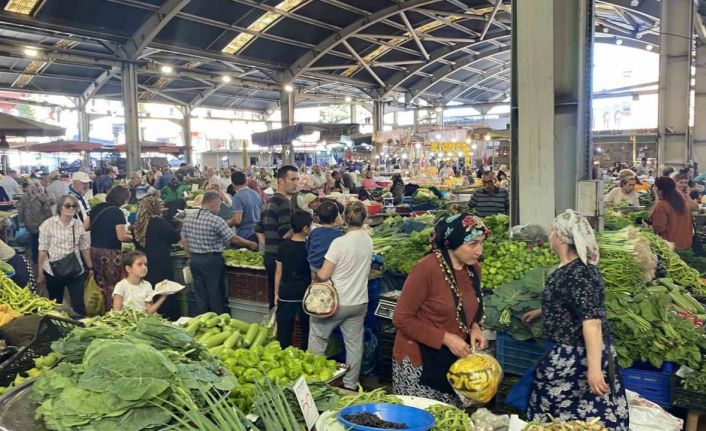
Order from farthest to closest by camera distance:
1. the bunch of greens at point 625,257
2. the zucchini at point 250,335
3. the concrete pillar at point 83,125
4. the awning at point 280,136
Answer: the concrete pillar at point 83,125
the awning at point 280,136
the bunch of greens at point 625,257
the zucchini at point 250,335

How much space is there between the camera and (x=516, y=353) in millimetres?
4148

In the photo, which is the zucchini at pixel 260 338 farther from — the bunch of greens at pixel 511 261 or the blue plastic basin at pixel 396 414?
the bunch of greens at pixel 511 261

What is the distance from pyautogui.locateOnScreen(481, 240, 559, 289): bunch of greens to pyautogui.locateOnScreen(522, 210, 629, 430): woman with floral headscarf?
6.59ft

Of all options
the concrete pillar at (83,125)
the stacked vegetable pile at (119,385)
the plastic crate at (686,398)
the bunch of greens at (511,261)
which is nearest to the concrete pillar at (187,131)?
the concrete pillar at (83,125)

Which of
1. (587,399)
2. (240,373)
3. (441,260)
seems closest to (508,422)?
(587,399)

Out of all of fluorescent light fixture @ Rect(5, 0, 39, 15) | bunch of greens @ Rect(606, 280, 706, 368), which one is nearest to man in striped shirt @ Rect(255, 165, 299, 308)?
bunch of greens @ Rect(606, 280, 706, 368)

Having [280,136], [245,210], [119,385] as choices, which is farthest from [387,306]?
[280,136]

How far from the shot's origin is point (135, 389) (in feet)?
6.26

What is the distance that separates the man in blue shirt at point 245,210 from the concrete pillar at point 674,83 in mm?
10998

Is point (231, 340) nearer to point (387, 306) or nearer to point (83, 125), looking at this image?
point (387, 306)

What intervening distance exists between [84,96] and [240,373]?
27.1 meters

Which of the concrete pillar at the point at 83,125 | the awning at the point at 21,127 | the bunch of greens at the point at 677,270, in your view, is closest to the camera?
the bunch of greens at the point at 677,270

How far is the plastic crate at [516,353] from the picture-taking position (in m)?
4.05

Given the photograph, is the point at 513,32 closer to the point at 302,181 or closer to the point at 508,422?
the point at 508,422
